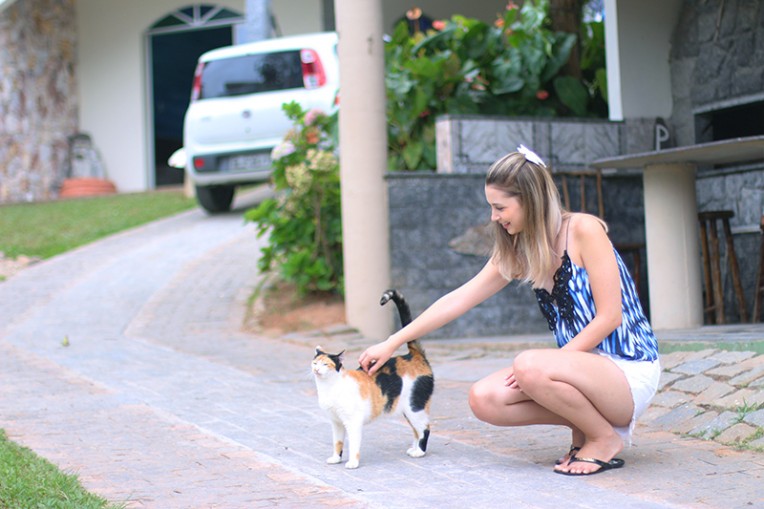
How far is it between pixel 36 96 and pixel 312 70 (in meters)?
8.43

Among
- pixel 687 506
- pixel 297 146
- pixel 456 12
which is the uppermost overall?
pixel 456 12

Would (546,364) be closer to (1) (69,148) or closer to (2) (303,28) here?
(2) (303,28)

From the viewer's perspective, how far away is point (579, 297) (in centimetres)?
458

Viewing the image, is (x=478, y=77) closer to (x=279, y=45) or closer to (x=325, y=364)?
(x=279, y=45)

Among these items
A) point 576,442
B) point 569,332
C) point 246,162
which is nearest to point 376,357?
point 569,332

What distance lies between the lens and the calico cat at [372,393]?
15.1 ft

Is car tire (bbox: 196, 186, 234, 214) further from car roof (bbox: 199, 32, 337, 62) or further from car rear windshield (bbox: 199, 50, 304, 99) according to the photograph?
car roof (bbox: 199, 32, 337, 62)

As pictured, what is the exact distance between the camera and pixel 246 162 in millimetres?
13570

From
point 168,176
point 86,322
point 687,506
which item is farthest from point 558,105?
point 168,176

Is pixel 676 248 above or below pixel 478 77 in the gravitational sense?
below

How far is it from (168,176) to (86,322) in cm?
1184

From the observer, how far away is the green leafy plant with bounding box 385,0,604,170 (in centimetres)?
1080

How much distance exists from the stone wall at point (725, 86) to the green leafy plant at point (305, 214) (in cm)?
358

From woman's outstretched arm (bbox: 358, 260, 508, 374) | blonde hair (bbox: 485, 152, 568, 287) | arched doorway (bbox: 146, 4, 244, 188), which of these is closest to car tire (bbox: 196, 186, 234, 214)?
arched doorway (bbox: 146, 4, 244, 188)
